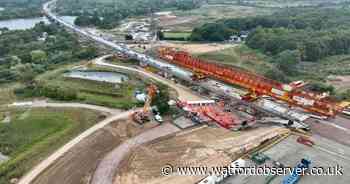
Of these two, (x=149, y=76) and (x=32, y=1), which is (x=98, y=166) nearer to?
(x=149, y=76)

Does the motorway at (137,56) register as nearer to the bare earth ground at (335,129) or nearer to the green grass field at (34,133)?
the green grass field at (34,133)

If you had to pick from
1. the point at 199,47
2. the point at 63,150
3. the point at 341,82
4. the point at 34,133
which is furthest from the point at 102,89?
the point at 341,82

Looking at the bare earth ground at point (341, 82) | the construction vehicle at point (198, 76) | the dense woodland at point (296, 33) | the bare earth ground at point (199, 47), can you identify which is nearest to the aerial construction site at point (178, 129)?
the construction vehicle at point (198, 76)

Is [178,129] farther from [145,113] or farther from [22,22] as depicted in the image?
[22,22]

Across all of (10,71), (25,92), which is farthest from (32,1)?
(25,92)

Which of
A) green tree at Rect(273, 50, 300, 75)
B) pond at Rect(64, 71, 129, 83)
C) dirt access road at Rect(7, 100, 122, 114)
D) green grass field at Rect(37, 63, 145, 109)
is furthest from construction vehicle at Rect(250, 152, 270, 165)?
green tree at Rect(273, 50, 300, 75)

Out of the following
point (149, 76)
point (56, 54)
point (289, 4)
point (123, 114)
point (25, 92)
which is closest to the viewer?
point (123, 114)

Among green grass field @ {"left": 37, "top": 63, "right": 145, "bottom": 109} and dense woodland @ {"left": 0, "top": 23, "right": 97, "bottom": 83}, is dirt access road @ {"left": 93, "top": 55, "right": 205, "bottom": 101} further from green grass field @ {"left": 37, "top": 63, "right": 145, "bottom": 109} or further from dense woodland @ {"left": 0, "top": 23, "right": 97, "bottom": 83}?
dense woodland @ {"left": 0, "top": 23, "right": 97, "bottom": 83}
